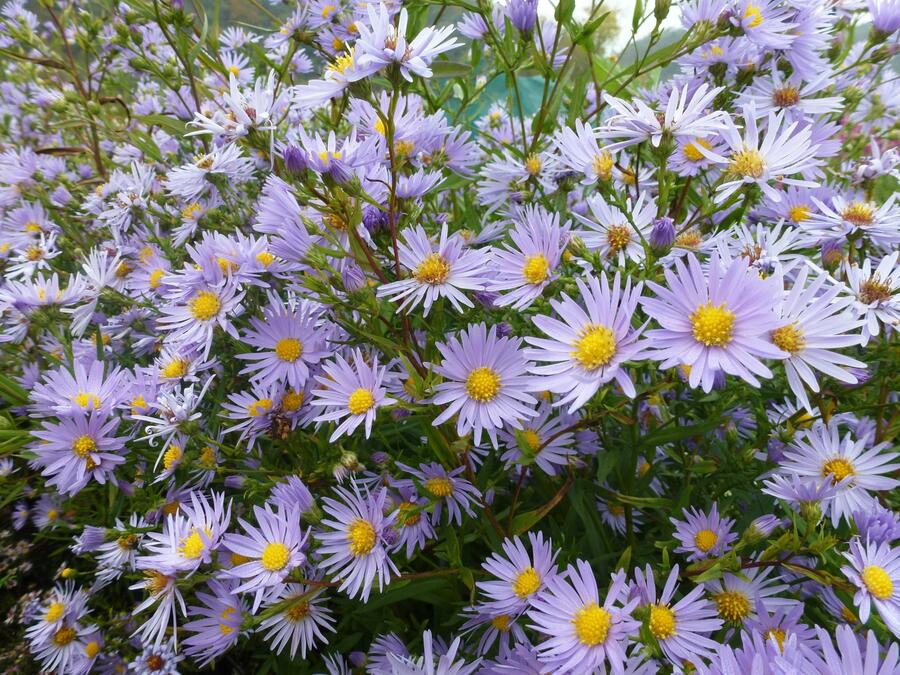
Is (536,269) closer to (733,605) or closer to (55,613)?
(733,605)

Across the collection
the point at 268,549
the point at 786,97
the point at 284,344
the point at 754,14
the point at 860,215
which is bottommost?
the point at 268,549

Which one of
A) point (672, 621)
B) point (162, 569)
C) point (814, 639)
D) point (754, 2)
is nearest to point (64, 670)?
point (162, 569)

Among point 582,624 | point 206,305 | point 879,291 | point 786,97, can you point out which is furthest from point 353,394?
point 786,97

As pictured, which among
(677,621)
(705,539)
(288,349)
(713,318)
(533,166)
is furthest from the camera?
(533,166)

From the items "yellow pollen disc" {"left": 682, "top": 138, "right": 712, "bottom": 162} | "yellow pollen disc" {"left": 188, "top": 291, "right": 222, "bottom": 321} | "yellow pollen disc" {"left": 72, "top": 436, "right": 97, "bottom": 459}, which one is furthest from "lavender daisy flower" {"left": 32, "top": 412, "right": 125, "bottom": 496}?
"yellow pollen disc" {"left": 682, "top": 138, "right": 712, "bottom": 162}

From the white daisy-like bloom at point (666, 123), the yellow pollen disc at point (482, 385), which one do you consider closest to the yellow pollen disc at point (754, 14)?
the white daisy-like bloom at point (666, 123)

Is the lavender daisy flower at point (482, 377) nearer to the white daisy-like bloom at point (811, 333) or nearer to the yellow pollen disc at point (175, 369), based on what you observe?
the white daisy-like bloom at point (811, 333)
